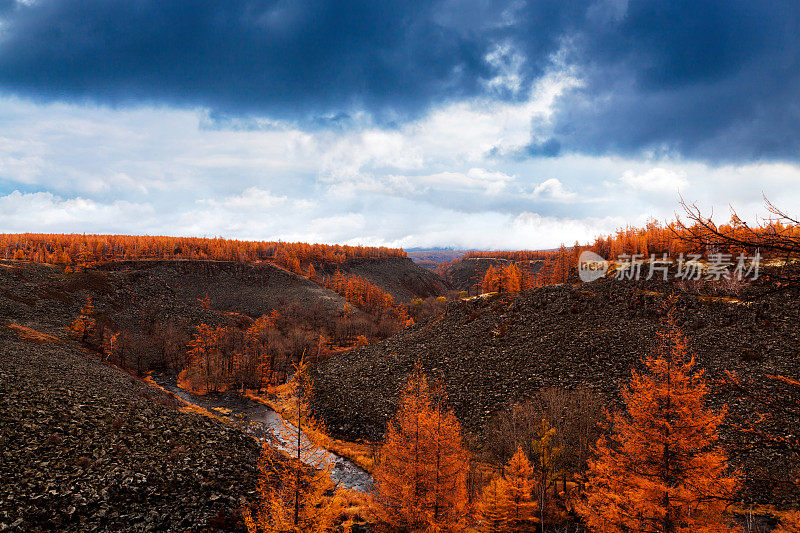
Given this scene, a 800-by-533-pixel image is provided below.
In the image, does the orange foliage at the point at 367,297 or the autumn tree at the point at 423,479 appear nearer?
the autumn tree at the point at 423,479

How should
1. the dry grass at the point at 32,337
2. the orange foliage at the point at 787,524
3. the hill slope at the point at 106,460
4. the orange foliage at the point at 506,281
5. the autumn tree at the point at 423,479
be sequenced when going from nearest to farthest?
the autumn tree at the point at 423,479, the hill slope at the point at 106,460, the orange foliage at the point at 787,524, the dry grass at the point at 32,337, the orange foliage at the point at 506,281

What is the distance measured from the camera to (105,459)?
2797cm

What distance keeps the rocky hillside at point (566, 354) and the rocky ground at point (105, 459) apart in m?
22.6

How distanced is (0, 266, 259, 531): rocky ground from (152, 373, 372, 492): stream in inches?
260

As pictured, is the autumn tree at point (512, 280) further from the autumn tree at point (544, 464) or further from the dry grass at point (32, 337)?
the dry grass at point (32, 337)

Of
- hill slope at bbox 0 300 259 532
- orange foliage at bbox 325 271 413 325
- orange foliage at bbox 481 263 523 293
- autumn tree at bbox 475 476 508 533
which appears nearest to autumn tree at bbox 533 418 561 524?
autumn tree at bbox 475 476 508 533

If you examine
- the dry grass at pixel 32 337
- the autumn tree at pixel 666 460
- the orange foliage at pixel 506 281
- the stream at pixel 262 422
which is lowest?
the stream at pixel 262 422

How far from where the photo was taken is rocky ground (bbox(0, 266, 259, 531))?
23.0 metres

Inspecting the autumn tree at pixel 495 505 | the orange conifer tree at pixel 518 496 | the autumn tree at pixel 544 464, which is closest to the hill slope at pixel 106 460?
the autumn tree at pixel 495 505

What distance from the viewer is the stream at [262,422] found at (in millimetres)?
39406
